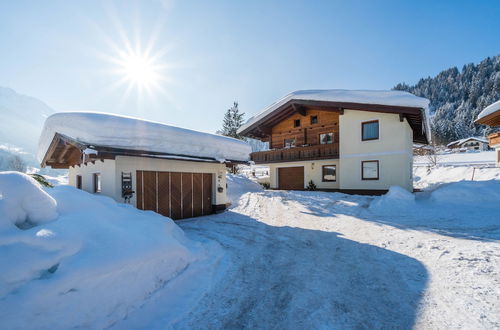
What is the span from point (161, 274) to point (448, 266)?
18.5ft

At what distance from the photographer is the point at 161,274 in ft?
14.1

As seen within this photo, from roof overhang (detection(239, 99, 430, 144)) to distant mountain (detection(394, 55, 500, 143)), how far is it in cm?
6108

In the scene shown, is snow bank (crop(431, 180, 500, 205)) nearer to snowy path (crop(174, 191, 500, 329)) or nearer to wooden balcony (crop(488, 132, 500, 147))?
snowy path (crop(174, 191, 500, 329))

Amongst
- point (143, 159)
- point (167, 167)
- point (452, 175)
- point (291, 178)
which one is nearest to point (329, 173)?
point (291, 178)

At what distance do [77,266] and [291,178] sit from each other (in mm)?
19768

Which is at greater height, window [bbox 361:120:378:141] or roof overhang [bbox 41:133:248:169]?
window [bbox 361:120:378:141]

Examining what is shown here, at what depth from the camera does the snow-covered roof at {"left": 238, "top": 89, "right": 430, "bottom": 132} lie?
1370 cm

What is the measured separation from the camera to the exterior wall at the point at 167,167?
8539 millimetres

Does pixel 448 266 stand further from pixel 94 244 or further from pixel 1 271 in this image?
pixel 1 271

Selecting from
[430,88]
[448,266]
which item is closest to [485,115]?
[448,266]

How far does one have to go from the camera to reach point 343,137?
1764 centimetres

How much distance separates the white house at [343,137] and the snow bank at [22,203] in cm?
1664

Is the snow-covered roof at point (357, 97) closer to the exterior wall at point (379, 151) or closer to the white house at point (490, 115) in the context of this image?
the exterior wall at point (379, 151)

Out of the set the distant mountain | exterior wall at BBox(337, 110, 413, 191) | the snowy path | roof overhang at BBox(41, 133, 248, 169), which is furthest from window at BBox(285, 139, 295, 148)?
the distant mountain
